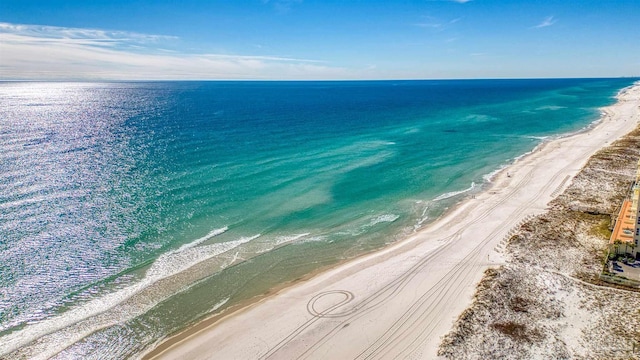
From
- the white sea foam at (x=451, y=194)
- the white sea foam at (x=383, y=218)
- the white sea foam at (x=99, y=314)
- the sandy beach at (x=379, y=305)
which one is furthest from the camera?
the white sea foam at (x=451, y=194)

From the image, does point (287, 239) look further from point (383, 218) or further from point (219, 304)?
point (383, 218)

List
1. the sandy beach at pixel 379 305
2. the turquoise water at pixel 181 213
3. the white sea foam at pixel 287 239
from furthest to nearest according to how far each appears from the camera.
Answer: the white sea foam at pixel 287 239 < the turquoise water at pixel 181 213 < the sandy beach at pixel 379 305

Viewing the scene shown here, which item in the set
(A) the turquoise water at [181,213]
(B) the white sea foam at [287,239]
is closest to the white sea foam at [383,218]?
(A) the turquoise water at [181,213]

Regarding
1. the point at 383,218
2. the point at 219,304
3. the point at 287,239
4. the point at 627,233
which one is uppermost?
the point at 627,233

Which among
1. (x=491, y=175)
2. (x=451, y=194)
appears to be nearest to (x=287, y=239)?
(x=451, y=194)

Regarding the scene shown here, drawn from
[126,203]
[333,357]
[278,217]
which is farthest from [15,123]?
[333,357]

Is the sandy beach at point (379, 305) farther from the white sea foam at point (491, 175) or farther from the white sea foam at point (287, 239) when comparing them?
the white sea foam at point (491, 175)

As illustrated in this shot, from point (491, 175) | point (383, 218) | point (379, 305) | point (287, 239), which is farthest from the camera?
point (491, 175)
